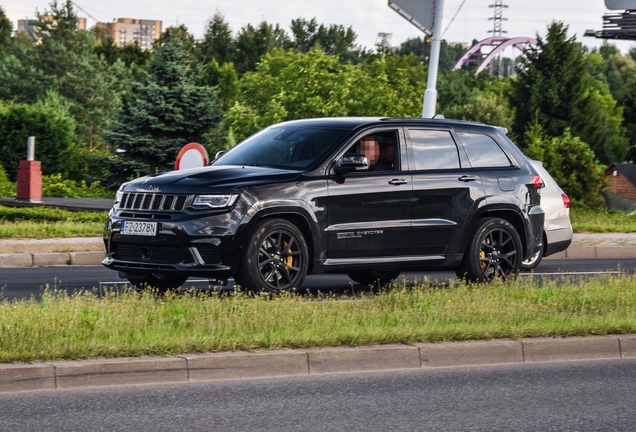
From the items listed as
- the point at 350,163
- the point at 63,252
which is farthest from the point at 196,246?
the point at 63,252

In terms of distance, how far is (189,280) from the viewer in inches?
518

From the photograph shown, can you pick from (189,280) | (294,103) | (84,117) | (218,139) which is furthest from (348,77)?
(189,280)

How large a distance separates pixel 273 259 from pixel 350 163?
1.22m

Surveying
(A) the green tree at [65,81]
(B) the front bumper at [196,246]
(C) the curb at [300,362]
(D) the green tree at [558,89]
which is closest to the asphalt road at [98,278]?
(B) the front bumper at [196,246]

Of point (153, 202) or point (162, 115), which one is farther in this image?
point (162, 115)

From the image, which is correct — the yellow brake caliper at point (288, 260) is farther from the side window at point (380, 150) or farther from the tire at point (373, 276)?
the tire at point (373, 276)

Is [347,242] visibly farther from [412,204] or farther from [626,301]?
[626,301]

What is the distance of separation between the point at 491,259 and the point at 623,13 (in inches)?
1344

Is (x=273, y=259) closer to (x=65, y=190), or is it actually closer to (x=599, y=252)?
(x=599, y=252)

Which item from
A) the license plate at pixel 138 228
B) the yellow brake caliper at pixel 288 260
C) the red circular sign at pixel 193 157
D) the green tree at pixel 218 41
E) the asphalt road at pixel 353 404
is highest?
the green tree at pixel 218 41

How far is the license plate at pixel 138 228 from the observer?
10.2m

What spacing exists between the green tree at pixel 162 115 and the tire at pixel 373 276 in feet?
86.0

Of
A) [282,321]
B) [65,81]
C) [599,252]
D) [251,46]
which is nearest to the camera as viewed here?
[282,321]

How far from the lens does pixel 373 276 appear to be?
42.7ft
